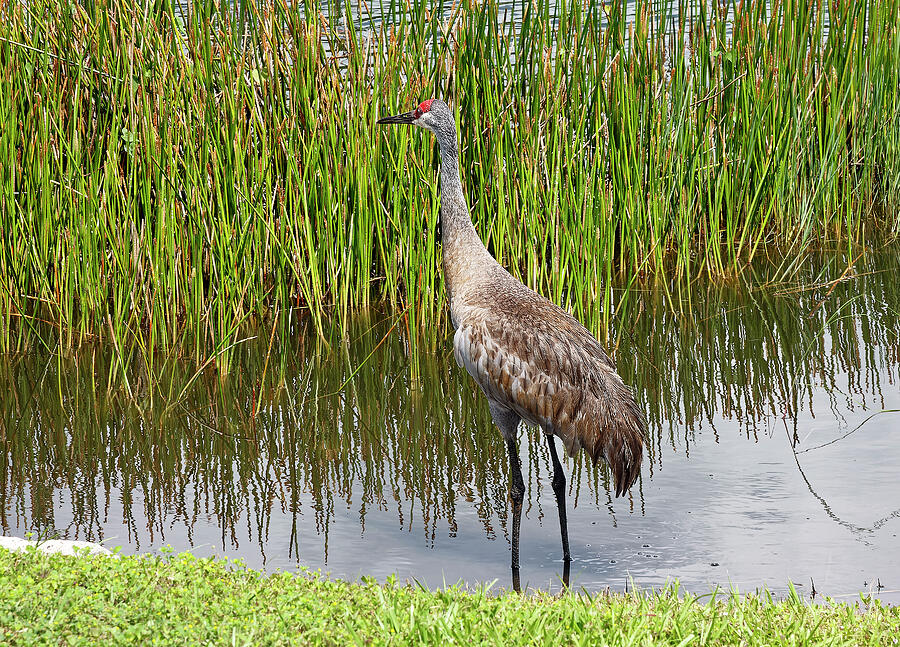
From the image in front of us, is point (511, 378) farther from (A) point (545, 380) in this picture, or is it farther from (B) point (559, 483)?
(B) point (559, 483)

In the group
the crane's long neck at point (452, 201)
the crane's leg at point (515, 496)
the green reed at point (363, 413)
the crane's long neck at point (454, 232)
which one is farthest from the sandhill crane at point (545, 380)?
the green reed at point (363, 413)

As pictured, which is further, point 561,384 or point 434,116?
point 434,116

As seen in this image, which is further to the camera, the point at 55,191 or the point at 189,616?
the point at 55,191

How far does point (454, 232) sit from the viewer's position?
15.6 feet

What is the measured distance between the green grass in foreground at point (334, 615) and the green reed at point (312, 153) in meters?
2.45

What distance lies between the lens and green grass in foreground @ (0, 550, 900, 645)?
9.71 feet

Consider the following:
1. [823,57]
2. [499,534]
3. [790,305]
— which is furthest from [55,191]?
[823,57]

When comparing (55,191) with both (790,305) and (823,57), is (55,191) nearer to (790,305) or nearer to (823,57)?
(790,305)

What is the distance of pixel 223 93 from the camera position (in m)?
5.73

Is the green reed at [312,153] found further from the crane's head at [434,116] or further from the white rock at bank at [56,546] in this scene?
the white rock at bank at [56,546]

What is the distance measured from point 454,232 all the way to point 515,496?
1.15 meters

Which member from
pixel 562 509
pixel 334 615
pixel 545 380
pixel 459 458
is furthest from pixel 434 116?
pixel 334 615

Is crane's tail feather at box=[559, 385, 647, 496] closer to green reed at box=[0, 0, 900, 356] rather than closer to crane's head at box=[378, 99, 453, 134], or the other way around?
crane's head at box=[378, 99, 453, 134]

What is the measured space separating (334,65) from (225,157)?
0.75 metres
